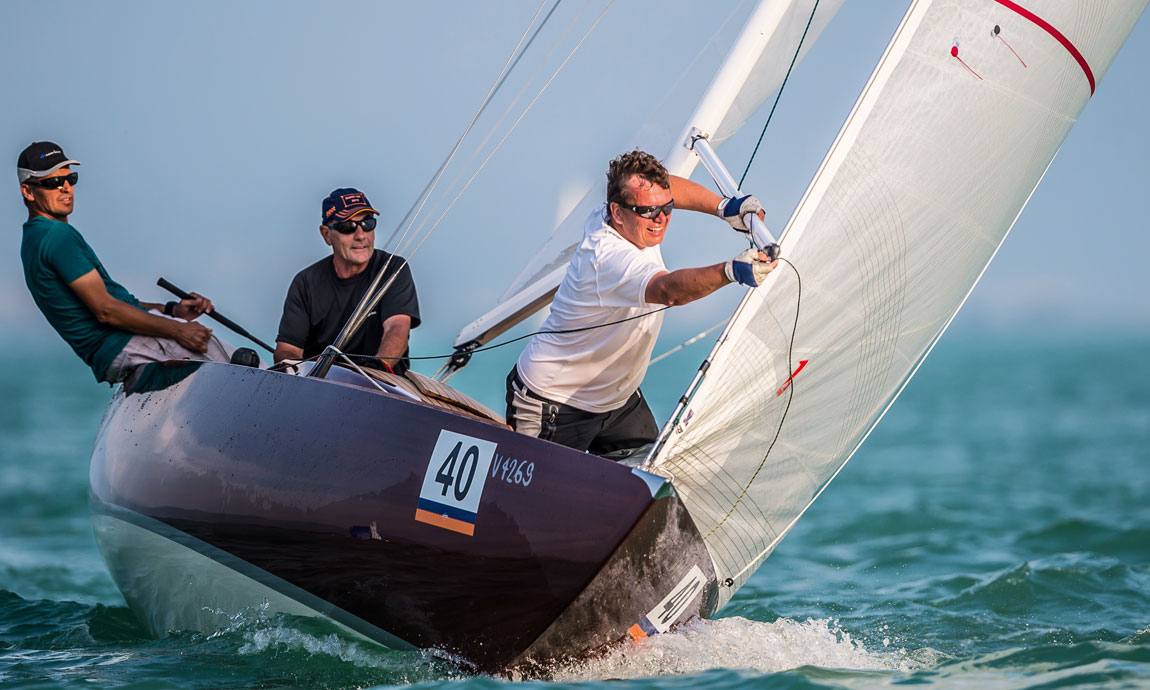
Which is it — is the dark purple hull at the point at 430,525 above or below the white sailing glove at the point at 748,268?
below

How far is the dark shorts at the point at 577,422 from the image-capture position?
405cm

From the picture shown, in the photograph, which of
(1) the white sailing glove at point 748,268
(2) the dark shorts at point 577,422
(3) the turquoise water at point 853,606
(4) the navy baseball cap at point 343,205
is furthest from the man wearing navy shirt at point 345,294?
(1) the white sailing glove at point 748,268

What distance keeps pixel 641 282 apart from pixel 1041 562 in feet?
12.8

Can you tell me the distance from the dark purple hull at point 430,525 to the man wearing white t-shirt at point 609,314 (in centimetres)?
60

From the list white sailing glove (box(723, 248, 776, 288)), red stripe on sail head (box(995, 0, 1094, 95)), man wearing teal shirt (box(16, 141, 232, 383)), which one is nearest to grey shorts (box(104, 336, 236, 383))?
man wearing teal shirt (box(16, 141, 232, 383))

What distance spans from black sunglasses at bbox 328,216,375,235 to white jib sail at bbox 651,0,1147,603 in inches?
82.2

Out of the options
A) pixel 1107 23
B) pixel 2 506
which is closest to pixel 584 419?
pixel 1107 23

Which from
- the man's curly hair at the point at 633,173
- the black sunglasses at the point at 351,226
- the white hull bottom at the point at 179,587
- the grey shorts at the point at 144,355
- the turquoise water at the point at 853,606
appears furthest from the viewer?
the black sunglasses at the point at 351,226

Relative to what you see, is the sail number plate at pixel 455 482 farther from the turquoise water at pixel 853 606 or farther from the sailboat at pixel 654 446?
the turquoise water at pixel 853 606

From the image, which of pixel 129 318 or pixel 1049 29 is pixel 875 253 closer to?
pixel 1049 29

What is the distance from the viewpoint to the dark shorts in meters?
4.05

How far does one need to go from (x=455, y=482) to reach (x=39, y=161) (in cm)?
243

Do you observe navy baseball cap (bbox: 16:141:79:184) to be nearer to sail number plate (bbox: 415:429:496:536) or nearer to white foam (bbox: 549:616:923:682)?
sail number plate (bbox: 415:429:496:536)

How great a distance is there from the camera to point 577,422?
4.14 metres
